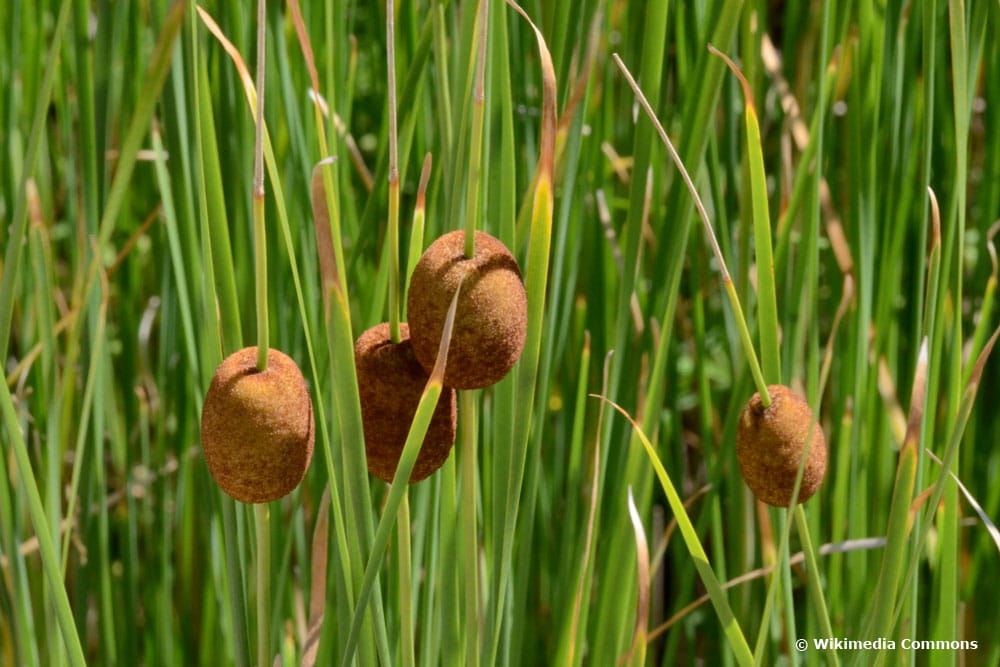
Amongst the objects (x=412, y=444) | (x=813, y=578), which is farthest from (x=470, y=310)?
(x=813, y=578)

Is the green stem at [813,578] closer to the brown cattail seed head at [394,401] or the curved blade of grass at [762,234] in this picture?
the curved blade of grass at [762,234]

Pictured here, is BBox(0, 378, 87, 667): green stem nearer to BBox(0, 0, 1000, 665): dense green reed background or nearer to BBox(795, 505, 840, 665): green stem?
BBox(0, 0, 1000, 665): dense green reed background

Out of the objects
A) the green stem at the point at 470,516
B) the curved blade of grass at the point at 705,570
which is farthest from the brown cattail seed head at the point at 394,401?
the curved blade of grass at the point at 705,570

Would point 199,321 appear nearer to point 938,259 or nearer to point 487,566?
point 487,566

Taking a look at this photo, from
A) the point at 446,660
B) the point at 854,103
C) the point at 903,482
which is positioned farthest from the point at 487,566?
the point at 854,103

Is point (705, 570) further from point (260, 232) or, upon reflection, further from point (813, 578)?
point (260, 232)

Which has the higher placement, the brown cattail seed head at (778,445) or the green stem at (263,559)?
the brown cattail seed head at (778,445)

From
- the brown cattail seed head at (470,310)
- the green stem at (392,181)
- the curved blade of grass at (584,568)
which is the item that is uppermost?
the green stem at (392,181)
